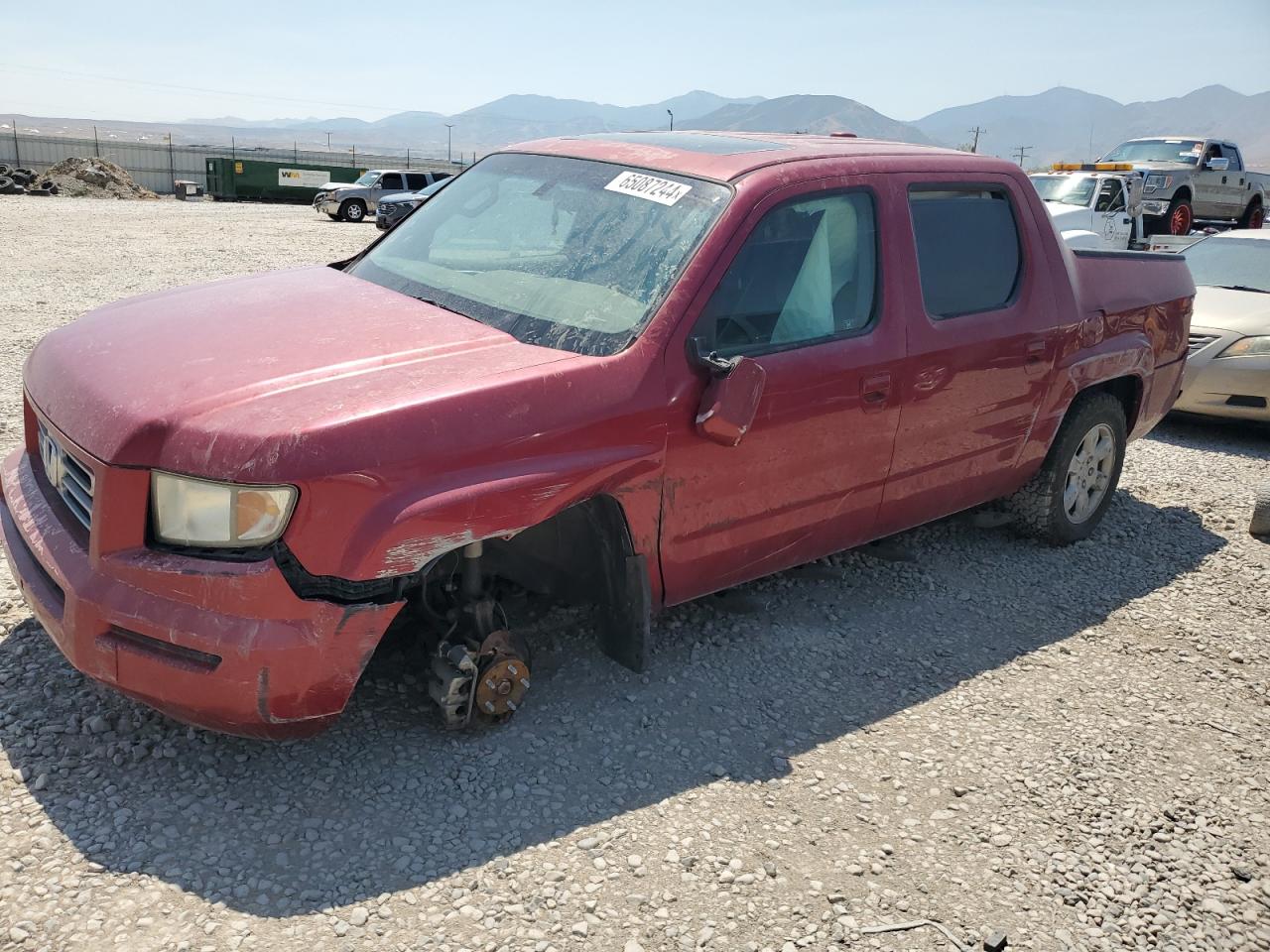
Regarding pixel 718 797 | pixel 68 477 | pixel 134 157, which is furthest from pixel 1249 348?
pixel 134 157

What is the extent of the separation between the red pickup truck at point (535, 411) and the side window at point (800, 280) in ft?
0.04

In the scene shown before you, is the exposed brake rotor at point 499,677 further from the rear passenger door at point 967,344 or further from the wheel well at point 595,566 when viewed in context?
the rear passenger door at point 967,344

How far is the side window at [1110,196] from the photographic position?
1520 cm

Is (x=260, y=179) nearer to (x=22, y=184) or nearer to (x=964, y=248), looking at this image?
(x=22, y=184)

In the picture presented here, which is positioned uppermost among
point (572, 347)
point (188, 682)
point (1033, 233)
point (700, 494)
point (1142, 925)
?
point (1033, 233)

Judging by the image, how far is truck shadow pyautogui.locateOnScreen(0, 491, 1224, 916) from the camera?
9.29ft

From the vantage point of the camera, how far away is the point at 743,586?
4656mm

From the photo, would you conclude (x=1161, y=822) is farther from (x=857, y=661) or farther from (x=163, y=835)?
(x=163, y=835)

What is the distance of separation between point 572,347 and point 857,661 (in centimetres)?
172

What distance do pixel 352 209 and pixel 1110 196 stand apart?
21.9m

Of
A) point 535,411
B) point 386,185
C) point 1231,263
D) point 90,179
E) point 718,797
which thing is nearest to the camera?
point 535,411

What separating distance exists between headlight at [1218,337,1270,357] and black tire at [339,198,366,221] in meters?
27.0

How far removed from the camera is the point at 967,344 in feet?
14.0

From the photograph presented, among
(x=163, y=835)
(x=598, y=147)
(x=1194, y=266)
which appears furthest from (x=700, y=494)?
(x=1194, y=266)
